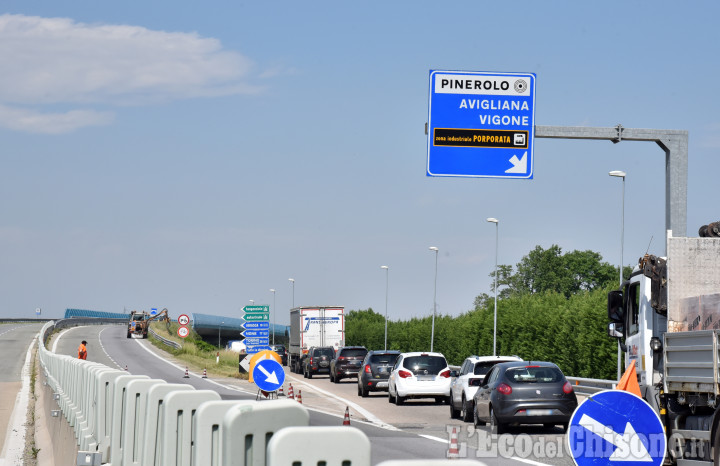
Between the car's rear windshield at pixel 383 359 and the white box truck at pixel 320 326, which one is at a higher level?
the white box truck at pixel 320 326

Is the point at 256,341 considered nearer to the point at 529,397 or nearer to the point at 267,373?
the point at 267,373

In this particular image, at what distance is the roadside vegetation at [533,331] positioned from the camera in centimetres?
4188

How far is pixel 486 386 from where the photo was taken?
23.0 m

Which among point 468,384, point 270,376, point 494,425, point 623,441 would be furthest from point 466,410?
point 623,441

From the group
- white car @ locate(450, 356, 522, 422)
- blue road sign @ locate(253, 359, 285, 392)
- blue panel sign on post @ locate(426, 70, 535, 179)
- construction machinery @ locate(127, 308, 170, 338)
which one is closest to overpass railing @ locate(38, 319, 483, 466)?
blue panel sign on post @ locate(426, 70, 535, 179)

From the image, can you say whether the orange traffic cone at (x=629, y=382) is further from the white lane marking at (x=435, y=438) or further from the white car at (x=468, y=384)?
the white car at (x=468, y=384)

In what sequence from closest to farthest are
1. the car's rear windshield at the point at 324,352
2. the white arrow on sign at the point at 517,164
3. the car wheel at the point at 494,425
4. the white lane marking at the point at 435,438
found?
the white arrow on sign at the point at 517,164
the white lane marking at the point at 435,438
the car wheel at the point at 494,425
the car's rear windshield at the point at 324,352

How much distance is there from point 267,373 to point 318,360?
33393 mm

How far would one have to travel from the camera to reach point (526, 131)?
60.9 feet

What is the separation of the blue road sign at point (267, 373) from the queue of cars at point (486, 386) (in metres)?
4.45

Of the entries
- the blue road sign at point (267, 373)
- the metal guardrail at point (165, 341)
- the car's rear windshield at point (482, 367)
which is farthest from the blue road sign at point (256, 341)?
the metal guardrail at point (165, 341)

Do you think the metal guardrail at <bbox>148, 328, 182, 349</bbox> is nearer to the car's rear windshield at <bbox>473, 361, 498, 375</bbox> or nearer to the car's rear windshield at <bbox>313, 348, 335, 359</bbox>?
the car's rear windshield at <bbox>313, 348, 335, 359</bbox>

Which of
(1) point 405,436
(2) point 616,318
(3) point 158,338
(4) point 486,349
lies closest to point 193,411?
(2) point 616,318

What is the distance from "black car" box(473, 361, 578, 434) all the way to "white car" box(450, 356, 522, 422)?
118 inches
